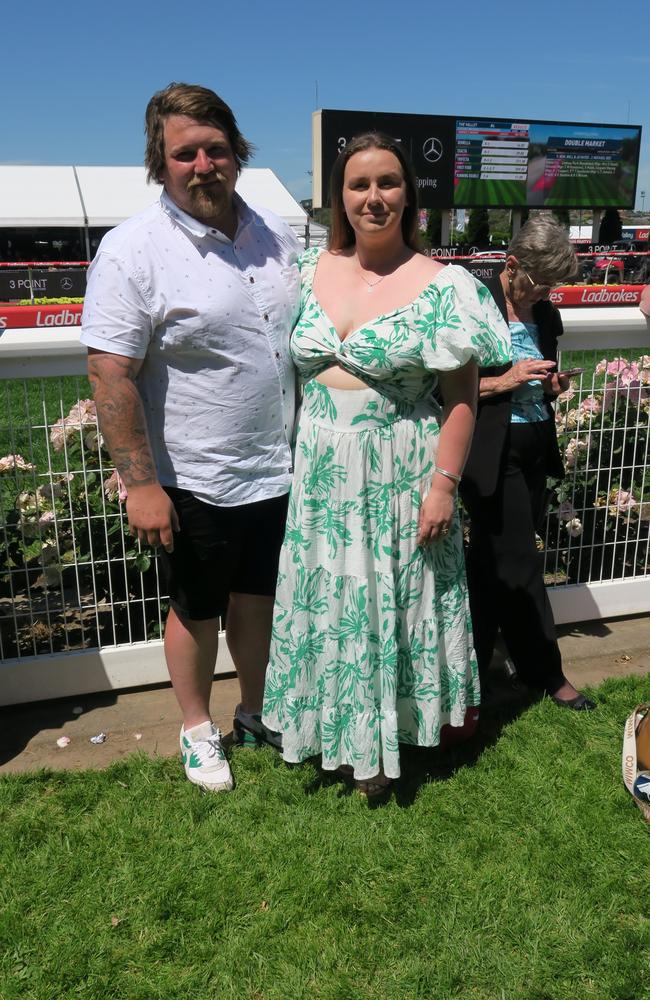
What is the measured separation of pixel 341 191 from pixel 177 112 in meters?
0.52

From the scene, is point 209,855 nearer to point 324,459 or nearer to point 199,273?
point 324,459

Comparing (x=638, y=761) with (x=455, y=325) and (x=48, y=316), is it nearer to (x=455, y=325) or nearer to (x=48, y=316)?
(x=455, y=325)

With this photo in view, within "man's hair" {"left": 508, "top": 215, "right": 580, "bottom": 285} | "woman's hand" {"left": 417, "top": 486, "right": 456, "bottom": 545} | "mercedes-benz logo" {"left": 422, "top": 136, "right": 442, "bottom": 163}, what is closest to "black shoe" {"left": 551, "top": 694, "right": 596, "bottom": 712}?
"woman's hand" {"left": 417, "top": 486, "right": 456, "bottom": 545}

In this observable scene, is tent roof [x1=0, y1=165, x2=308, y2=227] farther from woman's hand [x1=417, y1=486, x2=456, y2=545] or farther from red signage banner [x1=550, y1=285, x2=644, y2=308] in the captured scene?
woman's hand [x1=417, y1=486, x2=456, y2=545]

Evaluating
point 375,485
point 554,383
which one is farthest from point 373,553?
point 554,383

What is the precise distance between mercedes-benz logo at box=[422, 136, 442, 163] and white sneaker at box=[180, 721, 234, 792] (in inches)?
1010

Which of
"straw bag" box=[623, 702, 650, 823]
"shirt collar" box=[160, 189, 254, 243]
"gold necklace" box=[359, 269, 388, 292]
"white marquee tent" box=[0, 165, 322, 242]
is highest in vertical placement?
"white marquee tent" box=[0, 165, 322, 242]

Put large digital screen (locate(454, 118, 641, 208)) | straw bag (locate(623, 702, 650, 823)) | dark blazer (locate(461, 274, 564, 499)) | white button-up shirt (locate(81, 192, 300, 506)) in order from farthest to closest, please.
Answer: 1. large digital screen (locate(454, 118, 641, 208))
2. dark blazer (locate(461, 274, 564, 499))
3. straw bag (locate(623, 702, 650, 823))
4. white button-up shirt (locate(81, 192, 300, 506))

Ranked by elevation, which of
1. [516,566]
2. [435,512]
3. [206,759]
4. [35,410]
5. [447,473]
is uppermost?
[35,410]

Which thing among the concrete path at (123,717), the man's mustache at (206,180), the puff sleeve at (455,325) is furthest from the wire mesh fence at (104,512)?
the puff sleeve at (455,325)

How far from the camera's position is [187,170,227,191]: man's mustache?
7.62 feet

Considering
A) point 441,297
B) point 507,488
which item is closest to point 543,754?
point 507,488

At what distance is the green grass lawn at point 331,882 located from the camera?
2066mm

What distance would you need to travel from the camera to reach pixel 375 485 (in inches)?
98.0
